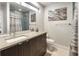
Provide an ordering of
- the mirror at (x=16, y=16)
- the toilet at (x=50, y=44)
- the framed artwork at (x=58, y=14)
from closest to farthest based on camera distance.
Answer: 1. the mirror at (x=16, y=16)
2. the framed artwork at (x=58, y=14)
3. the toilet at (x=50, y=44)

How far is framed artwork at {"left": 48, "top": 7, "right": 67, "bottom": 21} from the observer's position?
7.55 ft

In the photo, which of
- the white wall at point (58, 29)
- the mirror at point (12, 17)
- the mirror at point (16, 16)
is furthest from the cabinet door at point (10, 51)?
the white wall at point (58, 29)

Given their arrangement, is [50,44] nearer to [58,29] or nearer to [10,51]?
[58,29]

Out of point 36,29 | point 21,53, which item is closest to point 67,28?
point 36,29

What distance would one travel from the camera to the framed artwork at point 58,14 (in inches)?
90.6

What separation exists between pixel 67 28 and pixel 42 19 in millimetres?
859

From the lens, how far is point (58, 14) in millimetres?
2359

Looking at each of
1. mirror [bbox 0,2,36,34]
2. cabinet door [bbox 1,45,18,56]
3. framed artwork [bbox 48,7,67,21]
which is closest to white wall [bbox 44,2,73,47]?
framed artwork [bbox 48,7,67,21]

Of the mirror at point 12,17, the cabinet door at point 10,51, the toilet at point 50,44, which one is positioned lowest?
the toilet at point 50,44

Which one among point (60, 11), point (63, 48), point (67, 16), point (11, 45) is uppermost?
point (60, 11)

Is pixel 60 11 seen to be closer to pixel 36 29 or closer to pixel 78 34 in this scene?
pixel 36 29

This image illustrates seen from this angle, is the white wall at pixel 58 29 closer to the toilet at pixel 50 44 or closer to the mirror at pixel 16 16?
the toilet at pixel 50 44

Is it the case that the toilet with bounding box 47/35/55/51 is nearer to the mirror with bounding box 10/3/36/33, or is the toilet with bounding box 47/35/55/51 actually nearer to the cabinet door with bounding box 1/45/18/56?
the mirror with bounding box 10/3/36/33

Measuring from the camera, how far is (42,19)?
2.60 m
